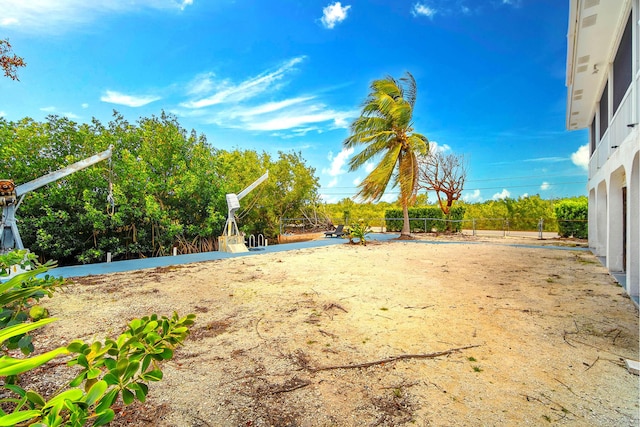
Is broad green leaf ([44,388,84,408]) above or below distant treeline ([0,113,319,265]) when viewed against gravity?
below

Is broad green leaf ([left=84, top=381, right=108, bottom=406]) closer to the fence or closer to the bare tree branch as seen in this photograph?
the fence

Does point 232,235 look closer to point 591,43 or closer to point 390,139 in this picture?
point 390,139

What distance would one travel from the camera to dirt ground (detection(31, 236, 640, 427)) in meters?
2.11

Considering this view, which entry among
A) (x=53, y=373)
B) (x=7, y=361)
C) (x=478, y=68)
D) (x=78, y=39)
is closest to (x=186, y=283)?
(x=53, y=373)

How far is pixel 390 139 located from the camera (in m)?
14.9

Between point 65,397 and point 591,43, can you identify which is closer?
point 65,397

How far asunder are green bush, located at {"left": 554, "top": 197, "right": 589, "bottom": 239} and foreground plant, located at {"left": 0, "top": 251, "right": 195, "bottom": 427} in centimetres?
1660

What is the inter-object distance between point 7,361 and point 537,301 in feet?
18.8

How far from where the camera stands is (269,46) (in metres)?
13.8

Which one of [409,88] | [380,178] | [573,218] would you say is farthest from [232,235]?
[573,218]

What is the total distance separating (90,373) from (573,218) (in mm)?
17138

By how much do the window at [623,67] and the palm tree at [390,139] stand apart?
8.02m

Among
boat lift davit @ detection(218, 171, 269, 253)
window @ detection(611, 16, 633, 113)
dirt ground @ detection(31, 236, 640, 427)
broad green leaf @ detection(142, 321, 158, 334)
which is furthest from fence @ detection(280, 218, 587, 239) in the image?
broad green leaf @ detection(142, 321, 158, 334)

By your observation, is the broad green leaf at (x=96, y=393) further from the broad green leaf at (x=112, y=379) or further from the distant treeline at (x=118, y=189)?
the distant treeline at (x=118, y=189)
